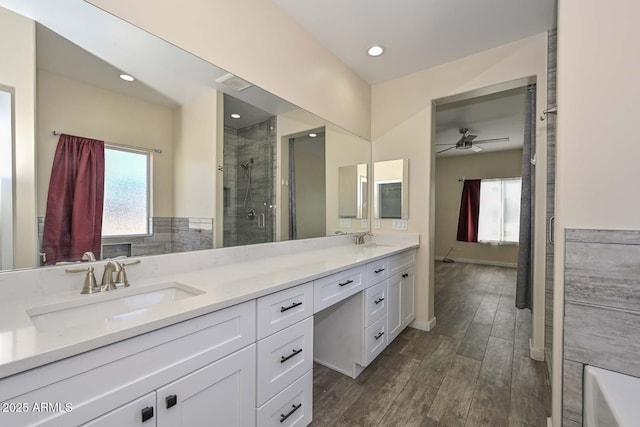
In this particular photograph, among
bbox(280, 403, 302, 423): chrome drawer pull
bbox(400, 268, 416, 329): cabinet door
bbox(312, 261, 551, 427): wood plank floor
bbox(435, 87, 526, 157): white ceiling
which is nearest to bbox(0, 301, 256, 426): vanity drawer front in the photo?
bbox(280, 403, 302, 423): chrome drawer pull

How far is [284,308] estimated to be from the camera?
1162mm

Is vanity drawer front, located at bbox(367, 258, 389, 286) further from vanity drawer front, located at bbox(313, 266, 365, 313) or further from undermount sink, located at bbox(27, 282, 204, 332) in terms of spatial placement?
undermount sink, located at bbox(27, 282, 204, 332)

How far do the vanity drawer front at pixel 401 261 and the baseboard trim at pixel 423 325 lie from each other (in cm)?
59

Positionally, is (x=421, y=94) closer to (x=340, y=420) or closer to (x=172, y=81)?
(x=172, y=81)

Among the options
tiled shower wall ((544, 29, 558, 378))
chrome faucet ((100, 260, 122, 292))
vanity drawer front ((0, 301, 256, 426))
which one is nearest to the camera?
vanity drawer front ((0, 301, 256, 426))

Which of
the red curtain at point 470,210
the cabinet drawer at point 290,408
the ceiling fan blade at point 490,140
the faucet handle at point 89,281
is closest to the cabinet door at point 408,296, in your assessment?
the cabinet drawer at point 290,408

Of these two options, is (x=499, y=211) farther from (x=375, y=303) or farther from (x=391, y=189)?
(x=375, y=303)

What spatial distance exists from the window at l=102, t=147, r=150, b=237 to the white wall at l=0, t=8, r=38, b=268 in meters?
0.21

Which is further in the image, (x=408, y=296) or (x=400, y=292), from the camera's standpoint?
(x=408, y=296)

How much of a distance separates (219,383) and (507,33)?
2.97 meters

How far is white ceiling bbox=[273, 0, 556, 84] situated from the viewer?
5.95 ft

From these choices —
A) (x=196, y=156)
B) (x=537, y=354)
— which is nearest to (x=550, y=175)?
(x=537, y=354)

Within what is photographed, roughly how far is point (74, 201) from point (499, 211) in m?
6.62

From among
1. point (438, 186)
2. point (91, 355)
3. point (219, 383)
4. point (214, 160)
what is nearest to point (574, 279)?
point (219, 383)
